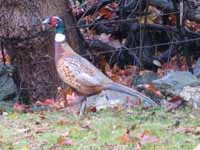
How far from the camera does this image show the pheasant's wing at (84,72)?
8078mm

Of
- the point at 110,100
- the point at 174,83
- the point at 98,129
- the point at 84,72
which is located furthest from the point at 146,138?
the point at 174,83

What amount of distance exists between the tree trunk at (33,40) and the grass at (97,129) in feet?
7.72

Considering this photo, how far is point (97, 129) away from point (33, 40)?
3.96m

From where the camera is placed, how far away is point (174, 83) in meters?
9.54

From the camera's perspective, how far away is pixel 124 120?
762 cm

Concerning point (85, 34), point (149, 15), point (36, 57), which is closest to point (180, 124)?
point (36, 57)

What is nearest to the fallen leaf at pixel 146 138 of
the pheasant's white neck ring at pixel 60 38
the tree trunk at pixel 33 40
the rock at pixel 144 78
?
the pheasant's white neck ring at pixel 60 38

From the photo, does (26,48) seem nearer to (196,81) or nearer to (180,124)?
(196,81)

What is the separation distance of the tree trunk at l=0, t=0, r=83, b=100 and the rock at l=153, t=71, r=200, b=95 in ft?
6.38

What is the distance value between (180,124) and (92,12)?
6.04 metres

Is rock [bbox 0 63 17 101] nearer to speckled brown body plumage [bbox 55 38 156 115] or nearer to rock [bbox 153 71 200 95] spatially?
rock [bbox 153 71 200 95]

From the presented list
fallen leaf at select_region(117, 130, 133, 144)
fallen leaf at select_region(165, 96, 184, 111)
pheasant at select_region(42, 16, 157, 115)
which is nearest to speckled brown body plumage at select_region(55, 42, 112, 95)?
pheasant at select_region(42, 16, 157, 115)

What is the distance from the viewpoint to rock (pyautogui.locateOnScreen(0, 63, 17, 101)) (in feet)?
37.5

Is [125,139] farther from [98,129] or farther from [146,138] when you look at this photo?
[98,129]
